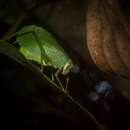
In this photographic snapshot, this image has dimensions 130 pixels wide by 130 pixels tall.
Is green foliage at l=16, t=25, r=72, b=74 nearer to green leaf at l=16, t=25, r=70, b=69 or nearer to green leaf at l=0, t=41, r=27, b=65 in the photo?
green leaf at l=16, t=25, r=70, b=69

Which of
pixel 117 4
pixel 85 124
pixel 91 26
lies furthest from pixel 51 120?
pixel 117 4

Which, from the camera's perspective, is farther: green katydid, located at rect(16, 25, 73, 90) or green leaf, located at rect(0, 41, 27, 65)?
green katydid, located at rect(16, 25, 73, 90)

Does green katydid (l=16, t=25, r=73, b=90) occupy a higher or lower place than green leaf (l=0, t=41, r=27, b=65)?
lower

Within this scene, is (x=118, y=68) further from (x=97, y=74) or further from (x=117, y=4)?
(x=97, y=74)

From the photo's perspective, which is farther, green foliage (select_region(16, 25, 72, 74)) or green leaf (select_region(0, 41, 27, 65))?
green foliage (select_region(16, 25, 72, 74))

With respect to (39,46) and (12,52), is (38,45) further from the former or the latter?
(12,52)

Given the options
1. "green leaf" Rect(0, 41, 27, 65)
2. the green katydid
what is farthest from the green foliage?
"green leaf" Rect(0, 41, 27, 65)

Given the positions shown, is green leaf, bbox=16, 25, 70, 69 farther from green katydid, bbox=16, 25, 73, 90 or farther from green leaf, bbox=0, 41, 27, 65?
green leaf, bbox=0, 41, 27, 65

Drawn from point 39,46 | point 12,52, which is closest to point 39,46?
point 39,46

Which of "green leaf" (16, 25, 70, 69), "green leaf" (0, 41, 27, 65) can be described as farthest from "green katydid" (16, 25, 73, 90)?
"green leaf" (0, 41, 27, 65)
